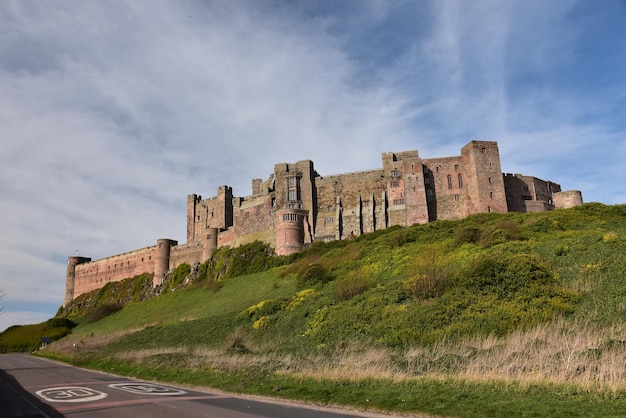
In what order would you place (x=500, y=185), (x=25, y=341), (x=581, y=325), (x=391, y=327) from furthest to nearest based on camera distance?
(x=25, y=341) → (x=500, y=185) → (x=391, y=327) → (x=581, y=325)

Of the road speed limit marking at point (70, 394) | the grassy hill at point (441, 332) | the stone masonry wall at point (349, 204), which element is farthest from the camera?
the stone masonry wall at point (349, 204)

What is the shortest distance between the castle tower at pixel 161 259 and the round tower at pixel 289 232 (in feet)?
110

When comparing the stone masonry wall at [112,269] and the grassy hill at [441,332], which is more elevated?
the stone masonry wall at [112,269]

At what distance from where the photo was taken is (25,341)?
67.2 metres

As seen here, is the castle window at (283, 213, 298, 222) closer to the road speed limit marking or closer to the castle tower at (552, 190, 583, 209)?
the castle tower at (552, 190, 583, 209)

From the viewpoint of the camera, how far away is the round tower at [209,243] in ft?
249

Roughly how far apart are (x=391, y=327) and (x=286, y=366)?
5.60 metres

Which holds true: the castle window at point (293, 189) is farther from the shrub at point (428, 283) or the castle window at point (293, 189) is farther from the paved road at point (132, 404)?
the paved road at point (132, 404)

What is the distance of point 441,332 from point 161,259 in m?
74.9

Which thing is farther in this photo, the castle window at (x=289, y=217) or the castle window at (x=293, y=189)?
the castle window at (x=293, y=189)

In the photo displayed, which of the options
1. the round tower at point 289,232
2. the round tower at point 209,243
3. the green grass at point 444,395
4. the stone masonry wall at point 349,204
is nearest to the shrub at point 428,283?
the green grass at point 444,395

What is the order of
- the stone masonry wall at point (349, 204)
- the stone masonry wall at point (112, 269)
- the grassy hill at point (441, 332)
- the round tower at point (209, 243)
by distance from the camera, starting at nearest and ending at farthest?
the grassy hill at point (441, 332)
the stone masonry wall at point (349, 204)
the round tower at point (209, 243)
the stone masonry wall at point (112, 269)

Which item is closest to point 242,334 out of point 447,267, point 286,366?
point 286,366

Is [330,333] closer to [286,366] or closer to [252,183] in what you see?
[286,366]
